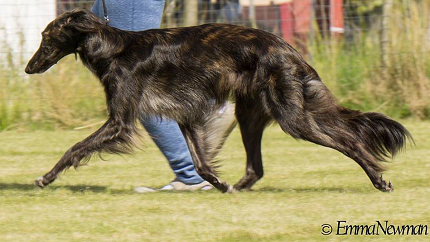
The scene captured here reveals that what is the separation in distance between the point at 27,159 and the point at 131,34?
2.24 m

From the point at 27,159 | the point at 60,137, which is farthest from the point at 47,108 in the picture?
the point at 27,159

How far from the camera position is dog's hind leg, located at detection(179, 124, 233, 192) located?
535 cm

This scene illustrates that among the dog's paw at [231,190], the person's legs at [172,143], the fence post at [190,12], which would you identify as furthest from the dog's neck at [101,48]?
the fence post at [190,12]

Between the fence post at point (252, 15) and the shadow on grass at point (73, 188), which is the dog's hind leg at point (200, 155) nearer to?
the shadow on grass at point (73, 188)

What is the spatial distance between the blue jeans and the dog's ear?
0.27 metres

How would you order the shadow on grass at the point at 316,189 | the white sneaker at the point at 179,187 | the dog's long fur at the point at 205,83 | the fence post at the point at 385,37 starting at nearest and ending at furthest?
1. the dog's long fur at the point at 205,83
2. the shadow on grass at the point at 316,189
3. the white sneaker at the point at 179,187
4. the fence post at the point at 385,37

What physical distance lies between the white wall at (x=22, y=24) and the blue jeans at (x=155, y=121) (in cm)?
333

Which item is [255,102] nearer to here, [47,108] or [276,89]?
[276,89]

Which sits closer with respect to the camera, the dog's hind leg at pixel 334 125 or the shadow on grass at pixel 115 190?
the dog's hind leg at pixel 334 125

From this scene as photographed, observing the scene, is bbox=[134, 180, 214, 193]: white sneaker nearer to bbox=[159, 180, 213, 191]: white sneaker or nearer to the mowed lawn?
bbox=[159, 180, 213, 191]: white sneaker

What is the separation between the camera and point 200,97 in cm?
512

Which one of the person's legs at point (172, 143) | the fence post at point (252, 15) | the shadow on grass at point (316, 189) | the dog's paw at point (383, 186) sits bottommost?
the shadow on grass at point (316, 189)

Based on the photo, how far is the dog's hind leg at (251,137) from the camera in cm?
536

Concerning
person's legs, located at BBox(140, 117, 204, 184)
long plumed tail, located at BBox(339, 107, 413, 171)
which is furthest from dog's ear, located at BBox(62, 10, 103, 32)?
long plumed tail, located at BBox(339, 107, 413, 171)
